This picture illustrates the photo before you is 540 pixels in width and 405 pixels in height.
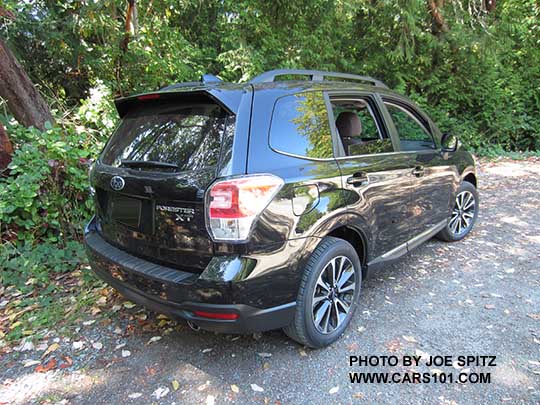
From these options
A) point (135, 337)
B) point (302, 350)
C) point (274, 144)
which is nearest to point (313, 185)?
point (274, 144)

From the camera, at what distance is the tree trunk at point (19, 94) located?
14.5 ft

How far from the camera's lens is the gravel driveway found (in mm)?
2189

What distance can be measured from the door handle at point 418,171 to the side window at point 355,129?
0.33 metres

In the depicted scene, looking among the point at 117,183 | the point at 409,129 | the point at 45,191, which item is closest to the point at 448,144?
the point at 409,129

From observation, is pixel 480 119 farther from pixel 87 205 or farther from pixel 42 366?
pixel 42 366

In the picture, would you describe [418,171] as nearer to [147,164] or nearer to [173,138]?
[173,138]

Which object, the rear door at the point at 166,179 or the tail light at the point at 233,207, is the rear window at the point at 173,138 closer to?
the rear door at the point at 166,179

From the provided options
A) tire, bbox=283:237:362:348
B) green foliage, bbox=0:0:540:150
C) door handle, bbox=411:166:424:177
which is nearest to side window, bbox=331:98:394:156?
door handle, bbox=411:166:424:177

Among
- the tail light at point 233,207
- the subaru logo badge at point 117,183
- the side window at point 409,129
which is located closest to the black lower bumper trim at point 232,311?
the tail light at point 233,207

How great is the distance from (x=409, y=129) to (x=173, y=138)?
9.14ft

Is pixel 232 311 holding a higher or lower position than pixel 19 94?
lower

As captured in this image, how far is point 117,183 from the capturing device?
2.38 metres

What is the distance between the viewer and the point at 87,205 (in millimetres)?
4176

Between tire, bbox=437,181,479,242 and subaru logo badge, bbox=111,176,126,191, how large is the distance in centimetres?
342
